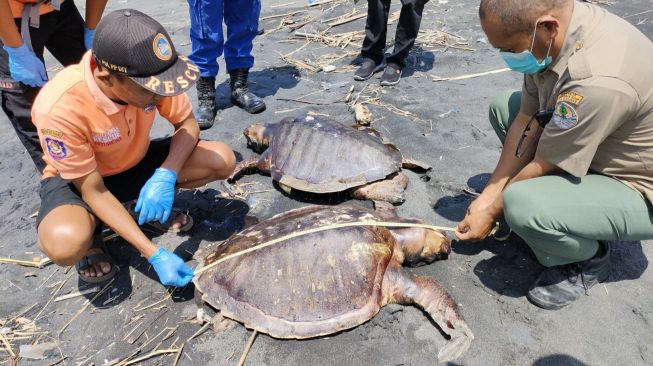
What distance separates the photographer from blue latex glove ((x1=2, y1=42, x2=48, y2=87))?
8.51 feet

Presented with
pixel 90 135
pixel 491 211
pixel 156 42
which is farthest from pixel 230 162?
pixel 491 211

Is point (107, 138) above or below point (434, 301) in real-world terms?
above

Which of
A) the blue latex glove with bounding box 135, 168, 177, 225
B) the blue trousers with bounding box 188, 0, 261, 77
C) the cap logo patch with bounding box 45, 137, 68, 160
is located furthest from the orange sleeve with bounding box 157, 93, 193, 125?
the blue trousers with bounding box 188, 0, 261, 77

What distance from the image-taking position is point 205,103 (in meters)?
4.23

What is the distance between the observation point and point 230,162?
9.60ft

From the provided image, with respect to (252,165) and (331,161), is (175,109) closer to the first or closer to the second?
(252,165)

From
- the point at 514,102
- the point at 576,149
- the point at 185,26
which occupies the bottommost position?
the point at 185,26

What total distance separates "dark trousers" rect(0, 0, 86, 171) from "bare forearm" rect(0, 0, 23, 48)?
13 cm

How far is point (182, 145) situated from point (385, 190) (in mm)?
1481

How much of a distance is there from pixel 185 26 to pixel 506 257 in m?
6.34

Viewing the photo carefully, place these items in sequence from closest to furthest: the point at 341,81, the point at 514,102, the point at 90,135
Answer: the point at 90,135
the point at 514,102
the point at 341,81

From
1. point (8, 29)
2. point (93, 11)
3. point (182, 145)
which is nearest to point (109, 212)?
point (182, 145)

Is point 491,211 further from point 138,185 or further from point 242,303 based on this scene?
point 138,185

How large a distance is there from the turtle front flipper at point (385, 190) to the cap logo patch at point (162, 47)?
5.58 ft
